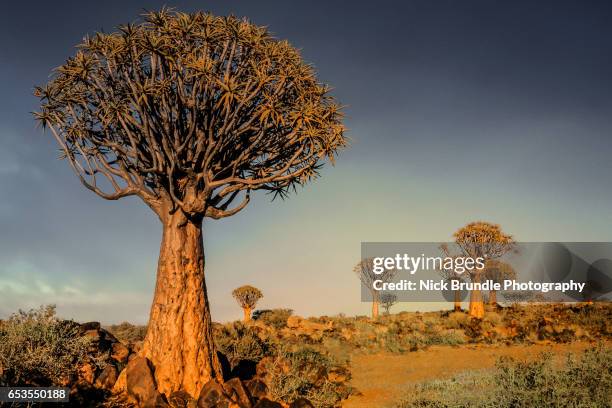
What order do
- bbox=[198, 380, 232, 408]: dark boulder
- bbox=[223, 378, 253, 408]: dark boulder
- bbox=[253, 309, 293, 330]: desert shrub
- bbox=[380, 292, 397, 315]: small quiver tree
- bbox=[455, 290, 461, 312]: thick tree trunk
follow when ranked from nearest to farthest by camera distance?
bbox=[198, 380, 232, 408]: dark boulder < bbox=[223, 378, 253, 408]: dark boulder < bbox=[253, 309, 293, 330]: desert shrub < bbox=[455, 290, 461, 312]: thick tree trunk < bbox=[380, 292, 397, 315]: small quiver tree

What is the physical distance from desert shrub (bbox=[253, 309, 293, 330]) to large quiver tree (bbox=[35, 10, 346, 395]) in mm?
18290

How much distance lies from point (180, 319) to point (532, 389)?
6.62 meters

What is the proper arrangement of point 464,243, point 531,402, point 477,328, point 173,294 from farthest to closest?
1. point 464,243
2. point 477,328
3. point 173,294
4. point 531,402

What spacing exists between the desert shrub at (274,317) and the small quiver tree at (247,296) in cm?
86

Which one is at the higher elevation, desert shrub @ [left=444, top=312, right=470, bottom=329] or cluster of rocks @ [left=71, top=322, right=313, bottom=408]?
desert shrub @ [left=444, top=312, right=470, bottom=329]

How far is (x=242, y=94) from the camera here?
10523mm

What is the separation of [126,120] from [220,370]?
222 inches

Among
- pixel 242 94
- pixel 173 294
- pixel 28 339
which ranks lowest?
pixel 28 339

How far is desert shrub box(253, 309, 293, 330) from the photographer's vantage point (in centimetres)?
3038

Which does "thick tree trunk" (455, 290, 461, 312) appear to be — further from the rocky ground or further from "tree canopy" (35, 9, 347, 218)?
"tree canopy" (35, 9, 347, 218)

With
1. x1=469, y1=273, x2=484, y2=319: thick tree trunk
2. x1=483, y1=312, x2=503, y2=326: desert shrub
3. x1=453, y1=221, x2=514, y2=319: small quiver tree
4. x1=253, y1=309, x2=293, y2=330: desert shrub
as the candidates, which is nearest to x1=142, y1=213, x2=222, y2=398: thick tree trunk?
x1=483, y1=312, x2=503, y2=326: desert shrub

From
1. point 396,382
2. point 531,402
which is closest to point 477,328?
point 396,382

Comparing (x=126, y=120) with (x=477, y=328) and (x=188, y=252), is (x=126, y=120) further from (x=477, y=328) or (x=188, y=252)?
(x=477, y=328)

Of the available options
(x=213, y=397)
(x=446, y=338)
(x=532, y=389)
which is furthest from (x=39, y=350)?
(x=446, y=338)
